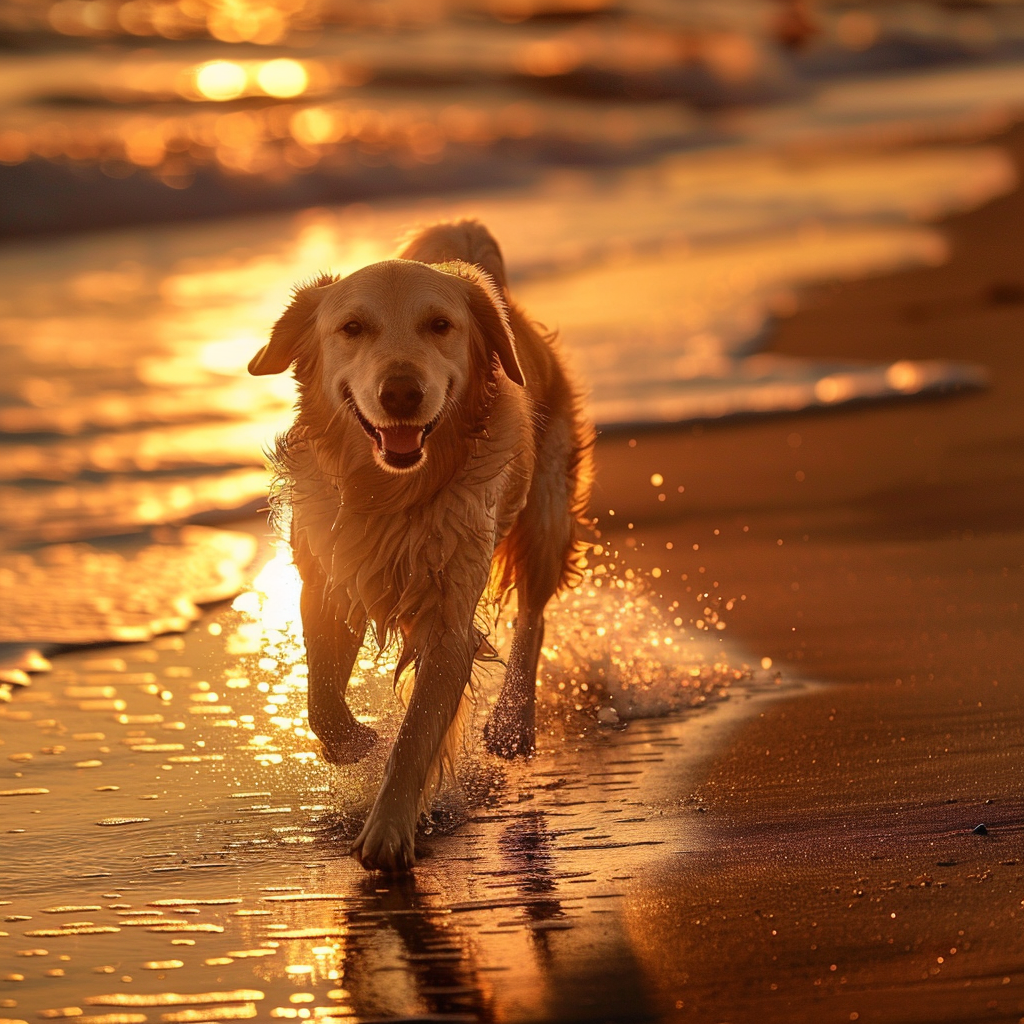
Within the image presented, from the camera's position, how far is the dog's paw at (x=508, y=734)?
489 centimetres

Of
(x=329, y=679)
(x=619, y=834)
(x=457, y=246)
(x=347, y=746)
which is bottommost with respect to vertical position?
(x=619, y=834)

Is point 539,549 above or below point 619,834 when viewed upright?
above

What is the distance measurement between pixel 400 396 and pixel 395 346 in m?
0.19

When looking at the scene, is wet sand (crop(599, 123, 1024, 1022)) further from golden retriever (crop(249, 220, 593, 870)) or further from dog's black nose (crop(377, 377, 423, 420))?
dog's black nose (crop(377, 377, 423, 420))

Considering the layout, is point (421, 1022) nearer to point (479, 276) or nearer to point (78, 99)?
point (479, 276)

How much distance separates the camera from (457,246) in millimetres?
5457

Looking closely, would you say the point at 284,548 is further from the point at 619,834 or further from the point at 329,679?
the point at 619,834

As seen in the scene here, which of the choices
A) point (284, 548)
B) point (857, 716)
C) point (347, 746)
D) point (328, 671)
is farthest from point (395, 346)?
point (284, 548)

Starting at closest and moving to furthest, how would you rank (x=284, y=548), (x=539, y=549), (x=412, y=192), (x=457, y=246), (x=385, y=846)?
(x=385, y=846) → (x=539, y=549) → (x=457, y=246) → (x=284, y=548) → (x=412, y=192)

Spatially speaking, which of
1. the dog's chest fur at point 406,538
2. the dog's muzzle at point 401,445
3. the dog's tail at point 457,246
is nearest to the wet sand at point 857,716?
the dog's chest fur at point 406,538

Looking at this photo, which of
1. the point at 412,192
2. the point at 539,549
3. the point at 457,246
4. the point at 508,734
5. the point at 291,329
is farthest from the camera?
the point at 412,192

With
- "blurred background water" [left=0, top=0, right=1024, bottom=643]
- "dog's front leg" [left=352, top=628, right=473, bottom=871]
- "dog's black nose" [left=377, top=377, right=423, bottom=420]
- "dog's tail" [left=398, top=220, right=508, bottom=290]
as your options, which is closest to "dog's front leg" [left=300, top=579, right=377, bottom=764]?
"dog's front leg" [left=352, top=628, right=473, bottom=871]

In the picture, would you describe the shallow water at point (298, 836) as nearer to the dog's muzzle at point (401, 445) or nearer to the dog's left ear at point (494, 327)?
the dog's muzzle at point (401, 445)

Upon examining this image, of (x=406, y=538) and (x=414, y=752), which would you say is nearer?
(x=414, y=752)
